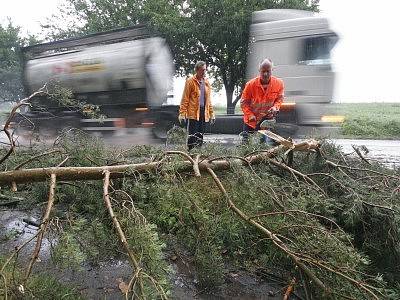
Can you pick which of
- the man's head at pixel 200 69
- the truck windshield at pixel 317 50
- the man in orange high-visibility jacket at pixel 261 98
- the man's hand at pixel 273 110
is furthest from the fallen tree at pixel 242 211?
the truck windshield at pixel 317 50

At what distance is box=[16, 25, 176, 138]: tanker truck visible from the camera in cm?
833

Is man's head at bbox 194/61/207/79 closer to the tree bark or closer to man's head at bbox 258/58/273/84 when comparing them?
man's head at bbox 258/58/273/84

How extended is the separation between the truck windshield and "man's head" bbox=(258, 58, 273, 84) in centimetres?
337

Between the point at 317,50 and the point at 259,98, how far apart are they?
3.55 m

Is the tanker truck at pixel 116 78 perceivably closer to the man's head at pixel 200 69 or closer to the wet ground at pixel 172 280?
the man's head at pixel 200 69

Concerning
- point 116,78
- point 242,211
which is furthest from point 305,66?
point 242,211

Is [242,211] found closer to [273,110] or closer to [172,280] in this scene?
[172,280]

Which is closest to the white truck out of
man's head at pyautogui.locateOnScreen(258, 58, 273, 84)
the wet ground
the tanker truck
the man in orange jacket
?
the tanker truck

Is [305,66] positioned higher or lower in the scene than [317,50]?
lower

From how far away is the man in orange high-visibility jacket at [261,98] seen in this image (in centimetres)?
544

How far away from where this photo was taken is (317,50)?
827 centimetres

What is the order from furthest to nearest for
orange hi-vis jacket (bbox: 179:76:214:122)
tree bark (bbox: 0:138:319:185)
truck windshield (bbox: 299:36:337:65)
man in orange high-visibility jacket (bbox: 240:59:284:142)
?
truck windshield (bbox: 299:36:337:65), orange hi-vis jacket (bbox: 179:76:214:122), man in orange high-visibility jacket (bbox: 240:59:284:142), tree bark (bbox: 0:138:319:185)

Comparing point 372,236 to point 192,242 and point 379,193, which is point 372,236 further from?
point 192,242

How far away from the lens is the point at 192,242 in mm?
2936
